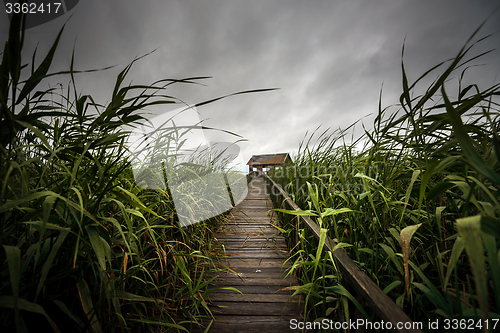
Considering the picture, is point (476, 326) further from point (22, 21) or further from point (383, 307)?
point (22, 21)

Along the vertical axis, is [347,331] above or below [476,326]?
below

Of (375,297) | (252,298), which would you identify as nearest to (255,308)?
(252,298)

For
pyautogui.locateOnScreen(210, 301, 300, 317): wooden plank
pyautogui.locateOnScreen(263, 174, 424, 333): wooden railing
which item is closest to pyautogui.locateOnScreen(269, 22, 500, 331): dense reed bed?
pyautogui.locateOnScreen(263, 174, 424, 333): wooden railing

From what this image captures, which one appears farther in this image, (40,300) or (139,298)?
(139,298)

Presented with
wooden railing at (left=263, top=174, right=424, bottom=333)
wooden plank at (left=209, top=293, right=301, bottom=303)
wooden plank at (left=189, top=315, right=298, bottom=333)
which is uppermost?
wooden railing at (left=263, top=174, right=424, bottom=333)

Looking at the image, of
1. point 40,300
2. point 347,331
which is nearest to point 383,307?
point 347,331

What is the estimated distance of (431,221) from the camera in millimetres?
963

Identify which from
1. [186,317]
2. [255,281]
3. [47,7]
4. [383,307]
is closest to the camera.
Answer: [383,307]

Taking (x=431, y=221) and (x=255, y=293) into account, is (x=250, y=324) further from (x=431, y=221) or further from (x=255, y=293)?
(x=431, y=221)

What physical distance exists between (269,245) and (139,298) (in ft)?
6.22

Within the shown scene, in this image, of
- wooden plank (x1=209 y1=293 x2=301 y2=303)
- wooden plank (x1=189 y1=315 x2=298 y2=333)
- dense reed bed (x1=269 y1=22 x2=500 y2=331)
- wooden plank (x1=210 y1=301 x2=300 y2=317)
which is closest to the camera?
dense reed bed (x1=269 y1=22 x2=500 y2=331)

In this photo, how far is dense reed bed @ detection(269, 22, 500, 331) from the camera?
0.43m

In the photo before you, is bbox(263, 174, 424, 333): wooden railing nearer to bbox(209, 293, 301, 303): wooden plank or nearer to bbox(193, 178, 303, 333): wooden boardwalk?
bbox(193, 178, 303, 333): wooden boardwalk

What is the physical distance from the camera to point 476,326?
1.74ft
